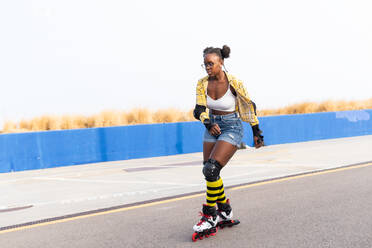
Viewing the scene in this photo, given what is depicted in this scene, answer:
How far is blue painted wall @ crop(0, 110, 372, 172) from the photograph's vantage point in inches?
412

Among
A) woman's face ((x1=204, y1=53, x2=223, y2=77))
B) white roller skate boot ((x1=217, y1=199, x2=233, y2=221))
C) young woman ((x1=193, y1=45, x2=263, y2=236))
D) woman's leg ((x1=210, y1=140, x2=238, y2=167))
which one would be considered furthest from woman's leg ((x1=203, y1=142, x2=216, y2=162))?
woman's face ((x1=204, y1=53, x2=223, y2=77))

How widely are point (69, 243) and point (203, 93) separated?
2041 millimetres

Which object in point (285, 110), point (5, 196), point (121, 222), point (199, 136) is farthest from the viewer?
point (285, 110)

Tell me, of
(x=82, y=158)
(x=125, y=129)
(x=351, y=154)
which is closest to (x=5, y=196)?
(x=82, y=158)

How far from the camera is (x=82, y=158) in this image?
11.2m

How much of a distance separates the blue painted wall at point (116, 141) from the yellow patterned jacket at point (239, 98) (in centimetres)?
719

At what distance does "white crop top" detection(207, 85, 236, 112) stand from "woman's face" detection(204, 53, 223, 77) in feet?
0.74

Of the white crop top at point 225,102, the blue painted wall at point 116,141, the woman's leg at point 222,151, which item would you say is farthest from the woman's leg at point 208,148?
the blue painted wall at point 116,141

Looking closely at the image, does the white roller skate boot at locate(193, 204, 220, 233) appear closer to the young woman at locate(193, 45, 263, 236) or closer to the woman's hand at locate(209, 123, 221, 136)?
the young woman at locate(193, 45, 263, 236)

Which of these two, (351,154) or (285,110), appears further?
(285,110)

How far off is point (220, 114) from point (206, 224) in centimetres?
113

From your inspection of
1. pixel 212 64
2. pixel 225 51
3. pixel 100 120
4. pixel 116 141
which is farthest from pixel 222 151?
pixel 100 120

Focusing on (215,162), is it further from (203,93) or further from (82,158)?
(82,158)

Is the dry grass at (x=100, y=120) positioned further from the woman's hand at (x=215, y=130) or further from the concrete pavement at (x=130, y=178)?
the woman's hand at (x=215, y=130)
